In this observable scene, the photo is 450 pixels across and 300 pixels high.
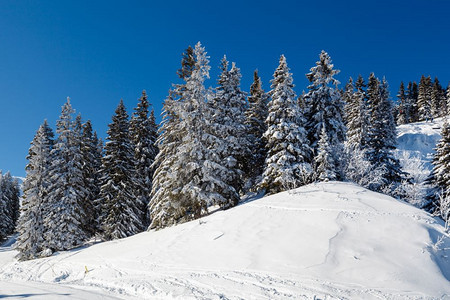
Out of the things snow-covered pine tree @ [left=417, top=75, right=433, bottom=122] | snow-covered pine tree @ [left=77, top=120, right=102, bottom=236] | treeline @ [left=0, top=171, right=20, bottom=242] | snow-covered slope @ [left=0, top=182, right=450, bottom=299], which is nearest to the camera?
snow-covered slope @ [left=0, top=182, right=450, bottom=299]

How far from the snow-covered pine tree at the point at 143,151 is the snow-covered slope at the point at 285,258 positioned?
12370mm

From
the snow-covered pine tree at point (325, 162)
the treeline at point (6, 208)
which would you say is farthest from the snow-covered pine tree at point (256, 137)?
the treeline at point (6, 208)

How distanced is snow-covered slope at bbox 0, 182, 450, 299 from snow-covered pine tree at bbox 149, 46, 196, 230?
3.89 metres

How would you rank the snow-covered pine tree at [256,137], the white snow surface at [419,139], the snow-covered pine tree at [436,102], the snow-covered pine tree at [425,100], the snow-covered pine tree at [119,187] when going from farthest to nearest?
the snow-covered pine tree at [425,100] → the snow-covered pine tree at [436,102] → the white snow surface at [419,139] → the snow-covered pine tree at [256,137] → the snow-covered pine tree at [119,187]

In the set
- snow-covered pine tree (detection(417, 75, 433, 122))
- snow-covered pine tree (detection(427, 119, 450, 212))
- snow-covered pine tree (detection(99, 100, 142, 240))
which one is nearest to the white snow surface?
snow-covered pine tree (detection(417, 75, 433, 122))

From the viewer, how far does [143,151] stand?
27.7 metres

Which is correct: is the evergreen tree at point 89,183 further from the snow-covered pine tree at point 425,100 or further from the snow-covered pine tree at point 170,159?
the snow-covered pine tree at point 425,100

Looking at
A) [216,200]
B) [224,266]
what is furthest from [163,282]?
[216,200]

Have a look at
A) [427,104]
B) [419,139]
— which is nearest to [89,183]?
[419,139]

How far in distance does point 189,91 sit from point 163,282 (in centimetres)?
1433

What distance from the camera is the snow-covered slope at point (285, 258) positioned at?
791cm

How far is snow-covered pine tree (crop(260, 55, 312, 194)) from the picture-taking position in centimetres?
1927

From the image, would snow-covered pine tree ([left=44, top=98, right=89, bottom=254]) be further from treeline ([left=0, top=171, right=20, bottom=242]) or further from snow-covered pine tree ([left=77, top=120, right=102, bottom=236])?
treeline ([left=0, top=171, right=20, bottom=242])

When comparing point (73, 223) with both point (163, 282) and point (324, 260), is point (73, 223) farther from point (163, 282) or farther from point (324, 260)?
point (324, 260)
